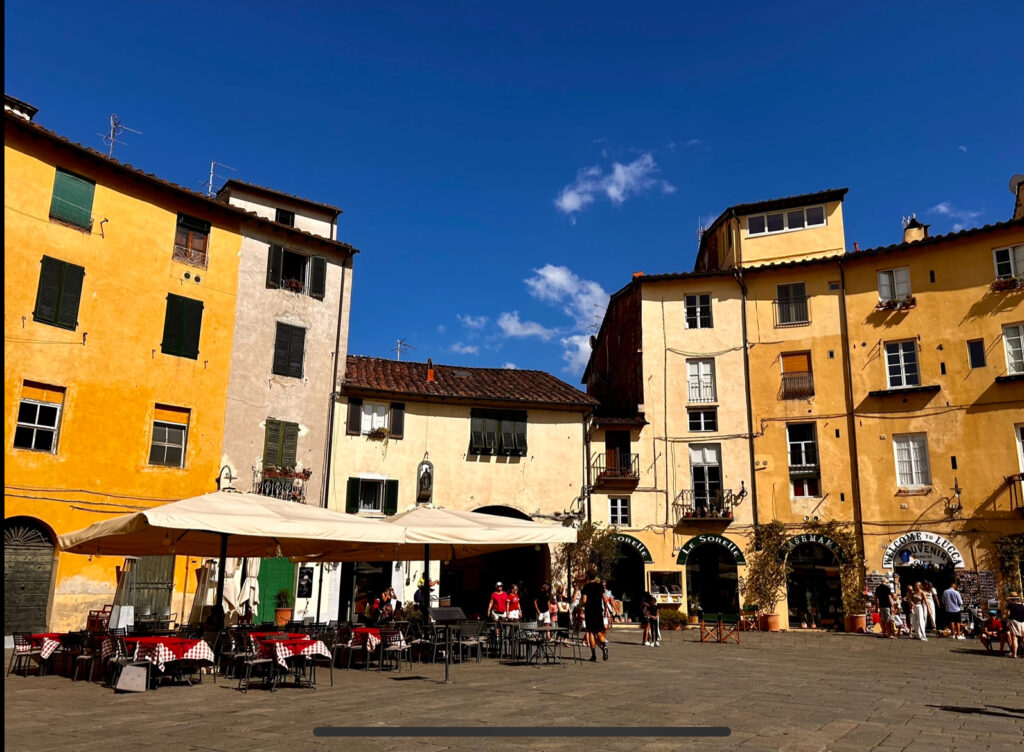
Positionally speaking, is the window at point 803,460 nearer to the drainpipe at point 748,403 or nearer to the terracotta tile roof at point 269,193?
the drainpipe at point 748,403

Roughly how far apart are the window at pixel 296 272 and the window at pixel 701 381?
14105 millimetres

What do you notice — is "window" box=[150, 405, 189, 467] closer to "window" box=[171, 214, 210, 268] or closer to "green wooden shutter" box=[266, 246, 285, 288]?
"window" box=[171, 214, 210, 268]

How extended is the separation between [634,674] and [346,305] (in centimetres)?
1791

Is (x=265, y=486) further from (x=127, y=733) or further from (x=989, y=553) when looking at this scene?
(x=989, y=553)

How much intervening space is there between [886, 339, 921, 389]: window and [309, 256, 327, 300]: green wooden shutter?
19867mm

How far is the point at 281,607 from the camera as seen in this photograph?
2439 centimetres

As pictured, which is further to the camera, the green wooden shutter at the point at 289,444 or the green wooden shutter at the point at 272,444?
the green wooden shutter at the point at 289,444

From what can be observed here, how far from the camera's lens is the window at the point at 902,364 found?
92.9 ft

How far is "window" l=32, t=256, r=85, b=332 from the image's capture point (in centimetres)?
2020

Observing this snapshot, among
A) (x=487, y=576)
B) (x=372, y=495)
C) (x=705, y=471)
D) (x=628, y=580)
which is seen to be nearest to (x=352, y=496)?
(x=372, y=495)

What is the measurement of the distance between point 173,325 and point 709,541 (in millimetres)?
19285

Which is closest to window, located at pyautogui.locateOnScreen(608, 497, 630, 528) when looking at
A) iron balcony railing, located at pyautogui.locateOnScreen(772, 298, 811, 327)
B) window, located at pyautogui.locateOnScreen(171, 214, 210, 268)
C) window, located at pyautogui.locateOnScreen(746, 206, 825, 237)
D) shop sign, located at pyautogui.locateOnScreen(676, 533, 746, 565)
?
shop sign, located at pyautogui.locateOnScreen(676, 533, 746, 565)

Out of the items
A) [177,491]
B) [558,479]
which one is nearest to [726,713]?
[177,491]

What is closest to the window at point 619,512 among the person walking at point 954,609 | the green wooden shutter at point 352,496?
the green wooden shutter at point 352,496
